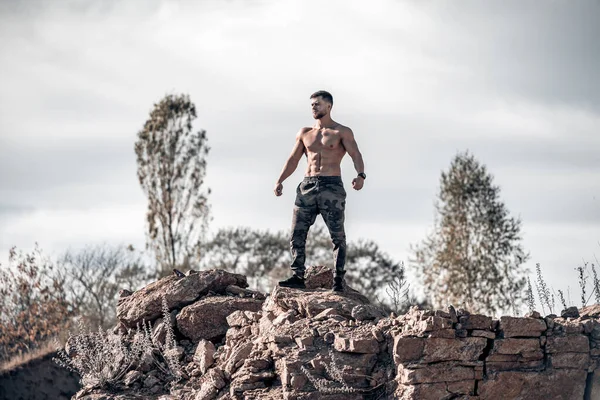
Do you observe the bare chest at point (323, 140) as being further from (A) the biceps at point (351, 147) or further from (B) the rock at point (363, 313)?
(B) the rock at point (363, 313)

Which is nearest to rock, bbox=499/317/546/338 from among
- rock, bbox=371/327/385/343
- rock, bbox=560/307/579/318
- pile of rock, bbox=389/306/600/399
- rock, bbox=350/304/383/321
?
pile of rock, bbox=389/306/600/399

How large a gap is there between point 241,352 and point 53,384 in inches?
414

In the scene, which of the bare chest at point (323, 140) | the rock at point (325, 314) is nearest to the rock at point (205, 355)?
the rock at point (325, 314)

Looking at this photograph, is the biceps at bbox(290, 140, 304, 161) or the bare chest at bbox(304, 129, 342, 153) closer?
the bare chest at bbox(304, 129, 342, 153)

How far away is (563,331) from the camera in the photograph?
956cm

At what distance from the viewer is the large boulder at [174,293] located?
12008 mm

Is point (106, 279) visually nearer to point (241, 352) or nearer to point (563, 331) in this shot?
point (241, 352)

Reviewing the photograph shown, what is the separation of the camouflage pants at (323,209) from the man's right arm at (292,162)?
0.40 meters

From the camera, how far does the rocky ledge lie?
920cm

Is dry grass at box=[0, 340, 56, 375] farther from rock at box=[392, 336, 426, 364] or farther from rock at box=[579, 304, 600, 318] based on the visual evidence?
rock at box=[579, 304, 600, 318]

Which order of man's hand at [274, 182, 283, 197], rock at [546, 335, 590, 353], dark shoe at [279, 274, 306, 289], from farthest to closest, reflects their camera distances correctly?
man's hand at [274, 182, 283, 197] → dark shoe at [279, 274, 306, 289] → rock at [546, 335, 590, 353]

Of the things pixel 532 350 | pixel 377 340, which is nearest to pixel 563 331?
pixel 532 350

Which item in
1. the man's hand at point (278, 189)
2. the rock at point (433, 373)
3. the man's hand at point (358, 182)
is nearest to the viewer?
the rock at point (433, 373)

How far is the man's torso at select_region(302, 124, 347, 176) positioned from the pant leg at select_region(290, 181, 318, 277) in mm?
223
